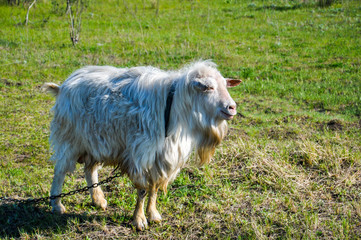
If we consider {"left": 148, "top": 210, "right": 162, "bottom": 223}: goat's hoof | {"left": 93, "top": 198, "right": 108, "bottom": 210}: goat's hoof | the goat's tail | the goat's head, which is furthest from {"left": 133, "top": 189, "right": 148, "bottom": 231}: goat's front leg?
the goat's tail

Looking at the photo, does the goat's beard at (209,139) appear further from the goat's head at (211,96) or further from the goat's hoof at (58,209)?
the goat's hoof at (58,209)

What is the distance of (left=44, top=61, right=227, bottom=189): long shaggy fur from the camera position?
396cm

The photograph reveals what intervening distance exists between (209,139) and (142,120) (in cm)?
71

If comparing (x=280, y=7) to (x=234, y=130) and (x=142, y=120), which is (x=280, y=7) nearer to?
(x=234, y=130)

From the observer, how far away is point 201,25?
610 inches

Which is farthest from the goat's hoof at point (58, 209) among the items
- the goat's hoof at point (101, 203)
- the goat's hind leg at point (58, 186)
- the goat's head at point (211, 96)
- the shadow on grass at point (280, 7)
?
the shadow on grass at point (280, 7)

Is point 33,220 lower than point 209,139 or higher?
lower

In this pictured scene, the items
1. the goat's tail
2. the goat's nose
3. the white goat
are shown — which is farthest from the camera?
the goat's tail

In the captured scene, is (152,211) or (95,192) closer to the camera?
(152,211)

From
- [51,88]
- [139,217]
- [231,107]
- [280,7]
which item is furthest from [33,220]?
[280,7]

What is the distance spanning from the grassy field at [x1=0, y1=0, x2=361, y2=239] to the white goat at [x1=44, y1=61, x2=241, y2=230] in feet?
1.91

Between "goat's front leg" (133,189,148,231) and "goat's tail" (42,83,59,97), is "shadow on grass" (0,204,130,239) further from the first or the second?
"goat's tail" (42,83,59,97)

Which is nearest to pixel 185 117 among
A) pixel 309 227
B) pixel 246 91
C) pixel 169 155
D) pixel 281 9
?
pixel 169 155

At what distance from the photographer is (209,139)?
404cm
